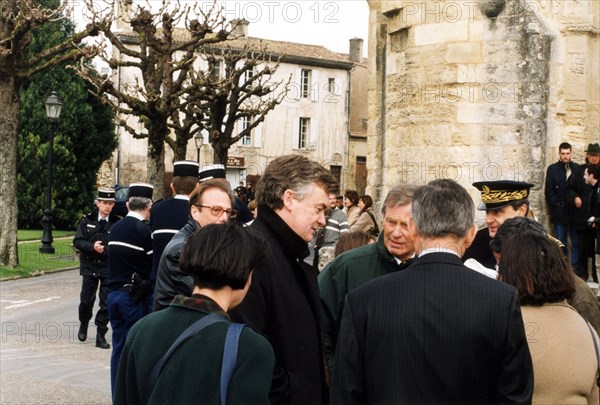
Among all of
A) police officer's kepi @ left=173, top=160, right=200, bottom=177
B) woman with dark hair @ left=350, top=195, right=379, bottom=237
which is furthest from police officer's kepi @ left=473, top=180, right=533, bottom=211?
woman with dark hair @ left=350, top=195, right=379, bottom=237

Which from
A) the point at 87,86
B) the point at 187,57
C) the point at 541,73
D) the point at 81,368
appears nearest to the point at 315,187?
the point at 541,73

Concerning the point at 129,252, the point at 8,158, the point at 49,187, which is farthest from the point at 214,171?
the point at 49,187

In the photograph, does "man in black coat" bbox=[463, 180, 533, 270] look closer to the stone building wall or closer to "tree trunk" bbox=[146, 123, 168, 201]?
the stone building wall

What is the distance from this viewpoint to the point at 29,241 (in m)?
32.1

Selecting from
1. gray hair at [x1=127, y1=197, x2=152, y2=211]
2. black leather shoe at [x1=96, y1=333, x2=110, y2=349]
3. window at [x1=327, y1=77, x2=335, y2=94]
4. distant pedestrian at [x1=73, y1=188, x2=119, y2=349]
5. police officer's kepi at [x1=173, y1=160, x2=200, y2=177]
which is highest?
A: window at [x1=327, y1=77, x2=335, y2=94]

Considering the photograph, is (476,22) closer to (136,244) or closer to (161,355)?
(136,244)

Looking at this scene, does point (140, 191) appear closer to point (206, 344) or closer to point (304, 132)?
point (206, 344)

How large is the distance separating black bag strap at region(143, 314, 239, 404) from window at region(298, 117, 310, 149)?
58.4 metres

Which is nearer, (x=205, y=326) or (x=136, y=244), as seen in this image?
(x=205, y=326)

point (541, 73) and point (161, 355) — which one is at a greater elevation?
point (541, 73)

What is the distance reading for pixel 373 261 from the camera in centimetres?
500

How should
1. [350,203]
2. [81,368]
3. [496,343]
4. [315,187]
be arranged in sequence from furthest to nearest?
[350,203] < [81,368] < [315,187] < [496,343]

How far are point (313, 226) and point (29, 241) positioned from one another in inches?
1153

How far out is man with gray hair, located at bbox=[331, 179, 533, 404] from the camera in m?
3.40
